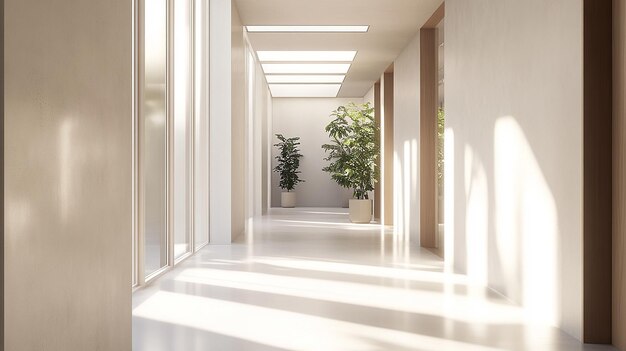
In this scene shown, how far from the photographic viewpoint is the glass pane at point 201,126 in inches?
354

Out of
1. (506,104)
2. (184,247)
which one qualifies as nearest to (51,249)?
(506,104)

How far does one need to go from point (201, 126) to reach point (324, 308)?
4858 mm

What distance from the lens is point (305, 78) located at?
17.5 m

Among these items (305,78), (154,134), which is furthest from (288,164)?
(154,134)

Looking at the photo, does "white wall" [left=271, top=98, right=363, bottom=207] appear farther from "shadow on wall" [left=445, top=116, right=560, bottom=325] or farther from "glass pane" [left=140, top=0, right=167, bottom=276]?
"glass pane" [left=140, top=0, right=167, bottom=276]

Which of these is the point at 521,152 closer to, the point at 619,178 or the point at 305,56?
the point at 619,178

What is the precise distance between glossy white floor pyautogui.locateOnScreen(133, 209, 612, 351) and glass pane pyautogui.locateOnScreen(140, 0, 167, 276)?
393 mm

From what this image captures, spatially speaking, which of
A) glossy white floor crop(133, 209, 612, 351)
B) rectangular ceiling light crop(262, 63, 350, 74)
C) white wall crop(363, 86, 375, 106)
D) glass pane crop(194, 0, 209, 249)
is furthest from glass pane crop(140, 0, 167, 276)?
white wall crop(363, 86, 375, 106)

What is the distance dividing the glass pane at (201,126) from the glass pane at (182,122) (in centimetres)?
39

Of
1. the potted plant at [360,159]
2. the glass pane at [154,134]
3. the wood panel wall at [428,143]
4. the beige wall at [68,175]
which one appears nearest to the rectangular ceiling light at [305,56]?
the potted plant at [360,159]

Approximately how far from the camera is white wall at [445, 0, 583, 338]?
4391 mm

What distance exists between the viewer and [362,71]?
619 inches

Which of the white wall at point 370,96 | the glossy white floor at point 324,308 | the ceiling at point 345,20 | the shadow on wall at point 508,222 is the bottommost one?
the glossy white floor at point 324,308

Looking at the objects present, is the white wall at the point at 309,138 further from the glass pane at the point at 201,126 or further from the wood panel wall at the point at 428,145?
the glass pane at the point at 201,126
